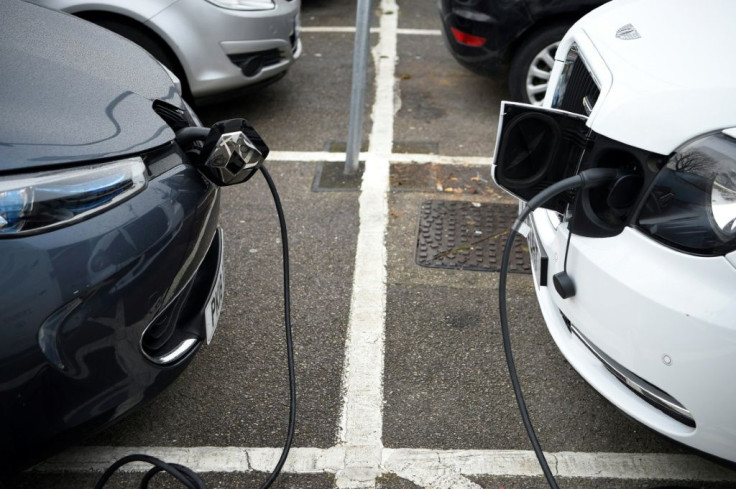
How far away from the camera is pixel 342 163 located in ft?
14.6

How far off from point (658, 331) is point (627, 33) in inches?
46.1

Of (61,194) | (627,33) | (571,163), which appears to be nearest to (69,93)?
(61,194)

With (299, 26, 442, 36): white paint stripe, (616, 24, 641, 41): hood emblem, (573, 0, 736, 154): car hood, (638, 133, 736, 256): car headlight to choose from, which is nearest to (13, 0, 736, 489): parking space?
(638, 133, 736, 256): car headlight

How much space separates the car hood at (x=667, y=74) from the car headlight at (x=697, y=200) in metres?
0.05

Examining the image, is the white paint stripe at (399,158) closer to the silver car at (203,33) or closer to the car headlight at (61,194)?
the silver car at (203,33)

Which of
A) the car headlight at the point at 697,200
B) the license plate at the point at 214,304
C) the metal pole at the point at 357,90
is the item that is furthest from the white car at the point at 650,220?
the metal pole at the point at 357,90

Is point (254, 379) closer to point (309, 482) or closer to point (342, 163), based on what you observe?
point (309, 482)

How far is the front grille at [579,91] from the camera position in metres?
2.59

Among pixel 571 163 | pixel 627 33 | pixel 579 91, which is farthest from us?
pixel 579 91

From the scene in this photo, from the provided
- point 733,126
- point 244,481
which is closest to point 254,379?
point 244,481

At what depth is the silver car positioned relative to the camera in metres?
4.25

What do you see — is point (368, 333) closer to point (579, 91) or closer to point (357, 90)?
point (579, 91)

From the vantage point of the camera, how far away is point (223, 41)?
441 centimetres

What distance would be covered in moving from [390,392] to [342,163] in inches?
78.1
